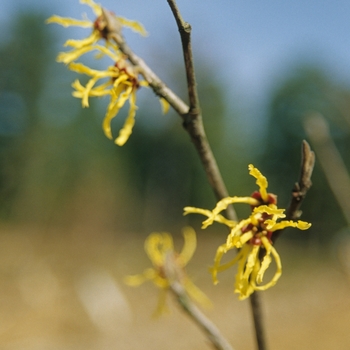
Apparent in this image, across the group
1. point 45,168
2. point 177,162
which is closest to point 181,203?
point 177,162

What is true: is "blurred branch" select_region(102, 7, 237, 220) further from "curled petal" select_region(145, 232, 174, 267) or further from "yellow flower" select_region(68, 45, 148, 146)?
"curled petal" select_region(145, 232, 174, 267)

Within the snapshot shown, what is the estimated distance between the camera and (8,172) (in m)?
14.2

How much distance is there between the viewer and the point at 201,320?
694mm

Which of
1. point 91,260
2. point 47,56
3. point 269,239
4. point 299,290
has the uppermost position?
point 47,56

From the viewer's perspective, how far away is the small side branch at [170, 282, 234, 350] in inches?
25.5

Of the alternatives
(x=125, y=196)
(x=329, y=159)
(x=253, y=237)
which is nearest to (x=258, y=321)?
(x=253, y=237)

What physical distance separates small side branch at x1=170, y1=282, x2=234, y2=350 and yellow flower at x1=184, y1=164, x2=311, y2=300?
12 centimetres

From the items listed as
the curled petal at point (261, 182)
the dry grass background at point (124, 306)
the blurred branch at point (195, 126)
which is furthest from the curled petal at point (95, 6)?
the dry grass background at point (124, 306)

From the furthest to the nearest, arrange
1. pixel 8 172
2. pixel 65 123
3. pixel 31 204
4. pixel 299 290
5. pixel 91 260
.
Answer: pixel 65 123
pixel 31 204
pixel 8 172
pixel 91 260
pixel 299 290

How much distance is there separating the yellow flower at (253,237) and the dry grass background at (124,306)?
5123mm

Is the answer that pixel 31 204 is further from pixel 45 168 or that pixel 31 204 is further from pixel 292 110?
pixel 292 110

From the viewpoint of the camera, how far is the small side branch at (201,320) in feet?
2.13

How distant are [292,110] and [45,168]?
8.25 m

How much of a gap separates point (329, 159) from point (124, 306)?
25.6 feet
